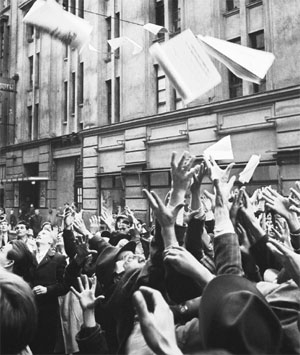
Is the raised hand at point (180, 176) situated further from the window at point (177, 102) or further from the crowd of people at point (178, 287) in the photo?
the window at point (177, 102)

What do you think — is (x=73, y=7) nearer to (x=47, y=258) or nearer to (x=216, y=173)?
(x=47, y=258)

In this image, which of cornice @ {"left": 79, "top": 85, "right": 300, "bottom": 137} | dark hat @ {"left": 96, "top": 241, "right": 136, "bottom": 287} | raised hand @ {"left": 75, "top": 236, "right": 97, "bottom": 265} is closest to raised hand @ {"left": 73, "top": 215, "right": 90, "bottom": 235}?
raised hand @ {"left": 75, "top": 236, "right": 97, "bottom": 265}

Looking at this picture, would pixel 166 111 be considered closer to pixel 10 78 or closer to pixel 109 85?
pixel 109 85

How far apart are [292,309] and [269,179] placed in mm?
11628

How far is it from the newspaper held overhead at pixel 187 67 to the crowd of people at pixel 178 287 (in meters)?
1.00

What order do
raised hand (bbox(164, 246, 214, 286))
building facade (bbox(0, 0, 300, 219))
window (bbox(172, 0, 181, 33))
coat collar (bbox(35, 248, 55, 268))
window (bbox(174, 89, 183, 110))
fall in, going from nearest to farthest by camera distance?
raised hand (bbox(164, 246, 214, 286)), coat collar (bbox(35, 248, 55, 268)), building facade (bbox(0, 0, 300, 219)), window (bbox(174, 89, 183, 110)), window (bbox(172, 0, 181, 33))

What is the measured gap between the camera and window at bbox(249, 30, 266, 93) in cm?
1398

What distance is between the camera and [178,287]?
7.73 ft

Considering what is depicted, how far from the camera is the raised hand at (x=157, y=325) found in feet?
4.91

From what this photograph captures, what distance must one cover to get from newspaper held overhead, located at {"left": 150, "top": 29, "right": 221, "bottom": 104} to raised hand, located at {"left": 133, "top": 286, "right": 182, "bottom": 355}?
255 centimetres

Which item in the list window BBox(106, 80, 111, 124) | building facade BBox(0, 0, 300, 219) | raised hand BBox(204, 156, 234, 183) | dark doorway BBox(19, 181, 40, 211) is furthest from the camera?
dark doorway BBox(19, 181, 40, 211)

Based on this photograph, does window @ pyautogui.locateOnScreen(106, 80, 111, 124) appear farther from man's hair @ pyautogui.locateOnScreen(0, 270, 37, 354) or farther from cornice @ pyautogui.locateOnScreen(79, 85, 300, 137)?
man's hair @ pyautogui.locateOnScreen(0, 270, 37, 354)

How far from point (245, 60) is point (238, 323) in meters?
4.31

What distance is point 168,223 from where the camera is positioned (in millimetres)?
2576
